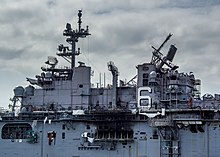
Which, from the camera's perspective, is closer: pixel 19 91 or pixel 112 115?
pixel 112 115

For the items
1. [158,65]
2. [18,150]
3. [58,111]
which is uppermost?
[158,65]

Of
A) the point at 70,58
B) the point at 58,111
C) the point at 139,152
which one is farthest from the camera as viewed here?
the point at 70,58

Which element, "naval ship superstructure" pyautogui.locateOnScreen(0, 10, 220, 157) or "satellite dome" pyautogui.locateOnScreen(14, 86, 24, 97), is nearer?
"naval ship superstructure" pyautogui.locateOnScreen(0, 10, 220, 157)

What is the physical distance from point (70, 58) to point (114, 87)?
6804 mm

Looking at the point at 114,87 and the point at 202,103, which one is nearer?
the point at 202,103

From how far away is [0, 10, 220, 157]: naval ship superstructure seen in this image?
37844 millimetres

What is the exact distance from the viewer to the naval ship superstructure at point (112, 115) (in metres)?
37.8

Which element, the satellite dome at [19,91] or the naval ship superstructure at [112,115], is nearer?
the naval ship superstructure at [112,115]

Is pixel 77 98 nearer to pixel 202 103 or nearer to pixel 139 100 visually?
pixel 139 100

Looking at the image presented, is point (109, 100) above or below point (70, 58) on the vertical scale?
below

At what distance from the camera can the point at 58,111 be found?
138 ft

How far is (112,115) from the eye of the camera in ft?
131

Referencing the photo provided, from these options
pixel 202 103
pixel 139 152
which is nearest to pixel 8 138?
pixel 139 152

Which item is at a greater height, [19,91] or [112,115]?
[19,91]
